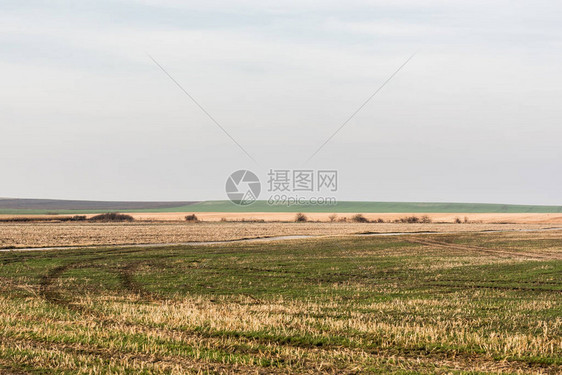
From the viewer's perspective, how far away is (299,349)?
549 inches

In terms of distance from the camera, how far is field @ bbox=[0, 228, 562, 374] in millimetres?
12828

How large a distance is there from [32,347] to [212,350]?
14.0 feet

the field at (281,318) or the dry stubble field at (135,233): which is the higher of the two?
the field at (281,318)

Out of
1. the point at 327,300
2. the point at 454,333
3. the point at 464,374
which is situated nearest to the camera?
the point at 464,374

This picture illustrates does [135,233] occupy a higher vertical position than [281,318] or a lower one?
lower

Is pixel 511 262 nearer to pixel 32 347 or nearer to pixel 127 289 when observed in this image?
pixel 127 289

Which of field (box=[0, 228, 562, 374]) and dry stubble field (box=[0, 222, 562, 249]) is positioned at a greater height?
field (box=[0, 228, 562, 374])

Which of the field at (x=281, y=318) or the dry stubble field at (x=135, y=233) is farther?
the dry stubble field at (x=135, y=233)

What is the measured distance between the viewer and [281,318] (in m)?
17.9

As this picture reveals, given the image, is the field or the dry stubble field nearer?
the field

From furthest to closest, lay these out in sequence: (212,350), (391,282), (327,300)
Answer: (391,282) < (327,300) < (212,350)

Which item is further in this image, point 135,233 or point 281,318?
point 135,233

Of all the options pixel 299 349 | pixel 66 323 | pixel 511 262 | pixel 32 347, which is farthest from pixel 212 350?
pixel 511 262

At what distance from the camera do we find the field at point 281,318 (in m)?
12.8
